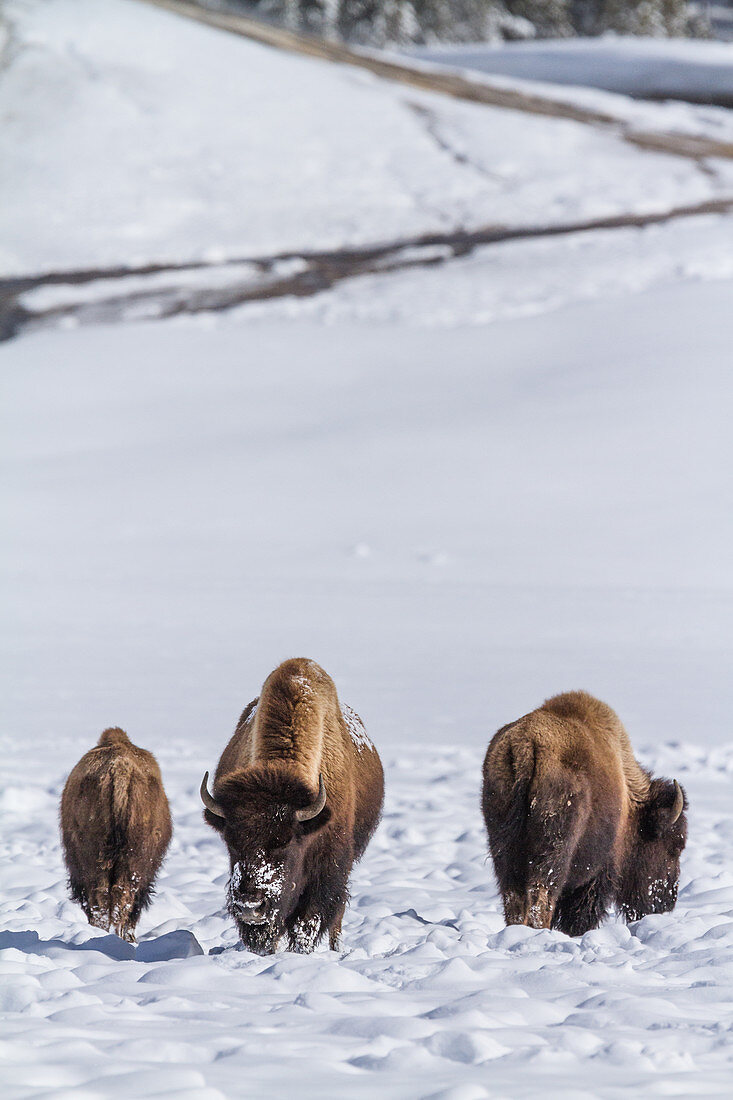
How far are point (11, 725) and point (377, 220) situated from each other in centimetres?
1205

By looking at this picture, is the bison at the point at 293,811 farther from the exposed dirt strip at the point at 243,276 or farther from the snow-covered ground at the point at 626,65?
the snow-covered ground at the point at 626,65

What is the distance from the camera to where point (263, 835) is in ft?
11.4

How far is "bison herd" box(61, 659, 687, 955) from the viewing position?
3.51 metres

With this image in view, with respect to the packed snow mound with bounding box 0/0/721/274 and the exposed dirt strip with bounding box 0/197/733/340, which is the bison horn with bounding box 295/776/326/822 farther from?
the packed snow mound with bounding box 0/0/721/274

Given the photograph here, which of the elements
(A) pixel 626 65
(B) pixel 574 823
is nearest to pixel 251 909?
(B) pixel 574 823

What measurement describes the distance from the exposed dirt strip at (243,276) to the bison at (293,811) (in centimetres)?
1135

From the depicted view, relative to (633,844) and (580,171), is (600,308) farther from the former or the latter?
(633,844)

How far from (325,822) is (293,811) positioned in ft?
0.41

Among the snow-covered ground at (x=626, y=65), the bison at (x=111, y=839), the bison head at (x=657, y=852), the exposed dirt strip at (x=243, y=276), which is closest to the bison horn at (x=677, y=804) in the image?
the bison head at (x=657, y=852)

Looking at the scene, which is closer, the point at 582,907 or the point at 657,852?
the point at 582,907

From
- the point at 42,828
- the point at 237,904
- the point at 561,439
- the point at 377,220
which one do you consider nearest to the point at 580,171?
the point at 377,220

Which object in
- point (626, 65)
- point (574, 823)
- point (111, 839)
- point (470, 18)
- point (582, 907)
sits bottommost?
point (582, 907)

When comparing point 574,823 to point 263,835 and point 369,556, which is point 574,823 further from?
point 369,556

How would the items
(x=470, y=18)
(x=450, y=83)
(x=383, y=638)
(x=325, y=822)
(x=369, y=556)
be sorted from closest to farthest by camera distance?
(x=325, y=822)
(x=383, y=638)
(x=369, y=556)
(x=450, y=83)
(x=470, y=18)
